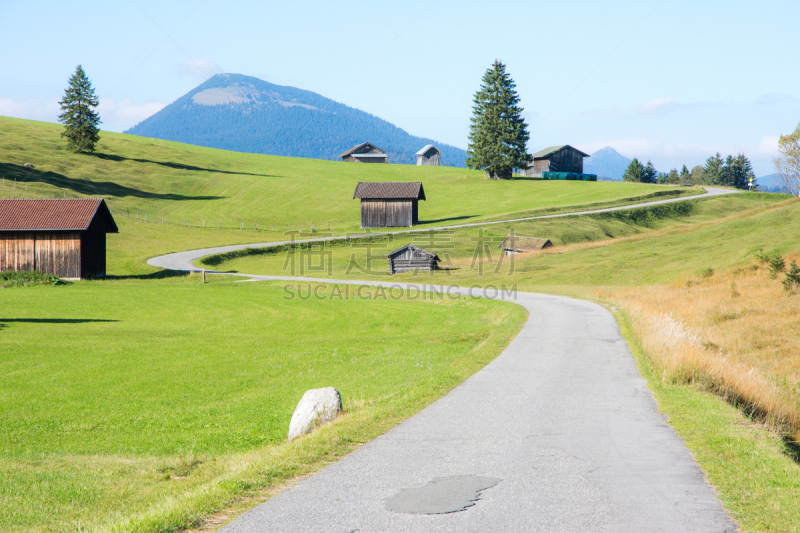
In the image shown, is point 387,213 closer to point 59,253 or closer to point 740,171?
point 59,253

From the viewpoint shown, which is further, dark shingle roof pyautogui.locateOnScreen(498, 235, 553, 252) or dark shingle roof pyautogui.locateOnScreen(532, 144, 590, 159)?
dark shingle roof pyautogui.locateOnScreen(532, 144, 590, 159)

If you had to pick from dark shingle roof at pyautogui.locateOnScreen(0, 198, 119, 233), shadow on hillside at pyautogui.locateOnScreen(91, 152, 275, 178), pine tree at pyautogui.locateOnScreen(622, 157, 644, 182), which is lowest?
dark shingle roof at pyautogui.locateOnScreen(0, 198, 119, 233)

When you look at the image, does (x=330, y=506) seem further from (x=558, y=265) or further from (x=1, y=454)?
(x=558, y=265)

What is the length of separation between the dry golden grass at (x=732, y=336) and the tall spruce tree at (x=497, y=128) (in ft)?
231

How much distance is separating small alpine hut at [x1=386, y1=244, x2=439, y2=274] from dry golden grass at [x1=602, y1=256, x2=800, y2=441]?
21.6m

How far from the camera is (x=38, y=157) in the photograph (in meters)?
98.2

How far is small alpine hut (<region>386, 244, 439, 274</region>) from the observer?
186 ft

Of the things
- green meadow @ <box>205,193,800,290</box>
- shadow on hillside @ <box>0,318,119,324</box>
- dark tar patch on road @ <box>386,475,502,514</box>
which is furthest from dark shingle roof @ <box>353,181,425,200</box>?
dark tar patch on road @ <box>386,475,502,514</box>

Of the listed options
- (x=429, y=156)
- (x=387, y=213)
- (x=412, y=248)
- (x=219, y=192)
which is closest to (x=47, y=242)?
(x=412, y=248)

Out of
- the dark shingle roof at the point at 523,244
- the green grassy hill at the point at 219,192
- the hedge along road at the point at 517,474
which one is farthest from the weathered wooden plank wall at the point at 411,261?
the hedge along road at the point at 517,474

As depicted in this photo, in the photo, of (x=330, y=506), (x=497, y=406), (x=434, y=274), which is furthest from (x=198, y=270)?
(x=330, y=506)

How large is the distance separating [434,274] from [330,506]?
48552mm

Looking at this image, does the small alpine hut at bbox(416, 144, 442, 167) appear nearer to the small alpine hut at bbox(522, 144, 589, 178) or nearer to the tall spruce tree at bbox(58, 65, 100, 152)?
the small alpine hut at bbox(522, 144, 589, 178)

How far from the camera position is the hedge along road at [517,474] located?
6.15 meters
